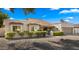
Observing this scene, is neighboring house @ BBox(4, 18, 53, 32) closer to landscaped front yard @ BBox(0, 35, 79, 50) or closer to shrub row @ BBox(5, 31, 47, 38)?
shrub row @ BBox(5, 31, 47, 38)

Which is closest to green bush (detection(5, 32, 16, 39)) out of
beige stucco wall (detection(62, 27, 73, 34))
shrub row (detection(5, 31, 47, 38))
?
shrub row (detection(5, 31, 47, 38))

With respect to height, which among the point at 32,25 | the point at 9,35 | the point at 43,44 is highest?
the point at 32,25

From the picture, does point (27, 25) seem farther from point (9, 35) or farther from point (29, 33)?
point (9, 35)

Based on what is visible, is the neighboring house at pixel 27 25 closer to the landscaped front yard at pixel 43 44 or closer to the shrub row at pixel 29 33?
the shrub row at pixel 29 33

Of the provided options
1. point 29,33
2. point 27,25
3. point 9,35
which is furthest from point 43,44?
point 9,35

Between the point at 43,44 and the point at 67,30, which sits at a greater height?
the point at 67,30

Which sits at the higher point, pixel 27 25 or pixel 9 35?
pixel 27 25

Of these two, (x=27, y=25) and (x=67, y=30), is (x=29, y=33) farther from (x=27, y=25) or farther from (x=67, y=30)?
(x=67, y=30)

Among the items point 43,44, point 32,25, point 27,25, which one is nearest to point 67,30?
point 43,44

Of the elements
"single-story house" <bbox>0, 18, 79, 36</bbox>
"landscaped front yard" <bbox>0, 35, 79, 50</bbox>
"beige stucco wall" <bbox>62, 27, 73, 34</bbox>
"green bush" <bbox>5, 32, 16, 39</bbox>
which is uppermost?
"single-story house" <bbox>0, 18, 79, 36</bbox>

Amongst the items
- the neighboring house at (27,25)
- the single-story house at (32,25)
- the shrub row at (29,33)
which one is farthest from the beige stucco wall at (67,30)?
the shrub row at (29,33)

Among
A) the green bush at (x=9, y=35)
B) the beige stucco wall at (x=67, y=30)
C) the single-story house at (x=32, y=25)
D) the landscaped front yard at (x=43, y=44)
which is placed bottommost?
the landscaped front yard at (x=43, y=44)

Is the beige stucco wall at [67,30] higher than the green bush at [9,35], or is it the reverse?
the beige stucco wall at [67,30]
